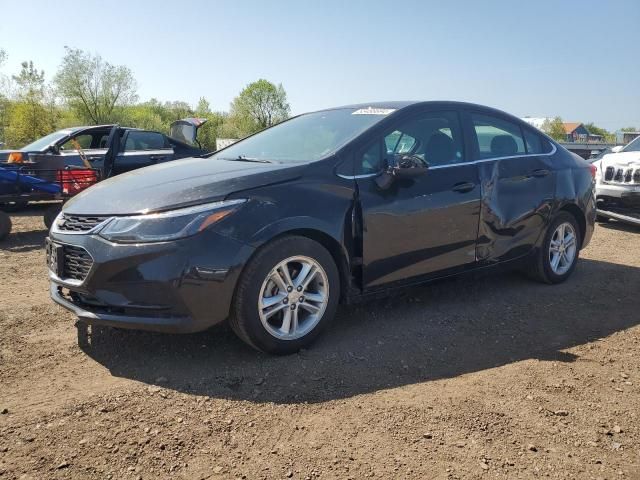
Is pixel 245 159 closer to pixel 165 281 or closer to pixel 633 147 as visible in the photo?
pixel 165 281

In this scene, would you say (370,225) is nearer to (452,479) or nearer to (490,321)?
(490,321)

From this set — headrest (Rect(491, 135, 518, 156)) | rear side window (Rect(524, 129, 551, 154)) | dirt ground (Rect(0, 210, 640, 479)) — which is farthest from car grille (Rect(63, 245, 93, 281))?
rear side window (Rect(524, 129, 551, 154))

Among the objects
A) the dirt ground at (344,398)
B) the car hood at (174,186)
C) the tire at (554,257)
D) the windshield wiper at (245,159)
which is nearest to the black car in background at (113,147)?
the windshield wiper at (245,159)

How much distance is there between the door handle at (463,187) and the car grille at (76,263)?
8.86ft

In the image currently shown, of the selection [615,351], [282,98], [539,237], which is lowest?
[615,351]

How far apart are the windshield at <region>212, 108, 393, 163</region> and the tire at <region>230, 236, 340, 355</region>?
76cm

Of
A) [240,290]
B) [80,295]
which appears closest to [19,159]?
[80,295]

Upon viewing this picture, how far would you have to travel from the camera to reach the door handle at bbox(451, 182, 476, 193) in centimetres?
417

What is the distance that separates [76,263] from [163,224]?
65 centimetres

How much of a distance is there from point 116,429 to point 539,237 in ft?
13.1

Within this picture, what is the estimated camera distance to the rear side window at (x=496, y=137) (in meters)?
4.54

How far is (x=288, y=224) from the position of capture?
327 centimetres

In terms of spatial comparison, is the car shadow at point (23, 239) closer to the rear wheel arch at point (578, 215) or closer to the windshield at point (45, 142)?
the windshield at point (45, 142)

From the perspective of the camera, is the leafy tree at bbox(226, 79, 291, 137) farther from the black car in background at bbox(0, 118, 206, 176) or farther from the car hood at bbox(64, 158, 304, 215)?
the car hood at bbox(64, 158, 304, 215)
